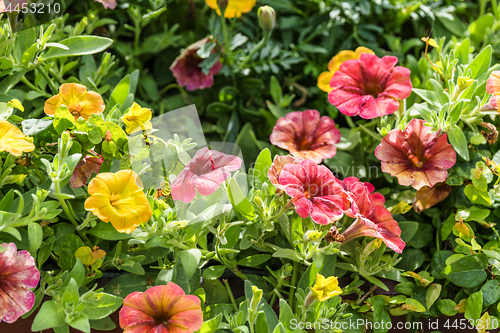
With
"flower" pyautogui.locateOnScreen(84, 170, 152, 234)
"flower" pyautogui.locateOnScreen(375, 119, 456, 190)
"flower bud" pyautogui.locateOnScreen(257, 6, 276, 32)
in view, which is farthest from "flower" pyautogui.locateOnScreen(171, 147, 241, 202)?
"flower bud" pyautogui.locateOnScreen(257, 6, 276, 32)

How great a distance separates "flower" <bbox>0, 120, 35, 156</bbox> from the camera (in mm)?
699

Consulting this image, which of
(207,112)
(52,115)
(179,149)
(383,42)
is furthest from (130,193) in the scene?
(383,42)

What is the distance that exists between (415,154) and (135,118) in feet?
1.98

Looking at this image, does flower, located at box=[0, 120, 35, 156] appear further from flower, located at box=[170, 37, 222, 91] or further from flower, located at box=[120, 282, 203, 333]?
flower, located at box=[170, 37, 222, 91]

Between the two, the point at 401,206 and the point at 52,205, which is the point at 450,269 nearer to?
the point at 401,206

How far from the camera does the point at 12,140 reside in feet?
2.36

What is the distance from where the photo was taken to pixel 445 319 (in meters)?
0.95

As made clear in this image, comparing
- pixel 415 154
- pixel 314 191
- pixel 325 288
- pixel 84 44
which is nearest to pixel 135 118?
pixel 84 44

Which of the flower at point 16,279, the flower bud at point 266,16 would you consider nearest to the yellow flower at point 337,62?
the flower bud at point 266,16

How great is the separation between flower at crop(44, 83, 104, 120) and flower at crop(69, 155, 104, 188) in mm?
94

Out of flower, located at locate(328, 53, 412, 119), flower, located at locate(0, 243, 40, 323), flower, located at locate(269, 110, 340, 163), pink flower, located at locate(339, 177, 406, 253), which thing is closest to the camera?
flower, located at locate(0, 243, 40, 323)

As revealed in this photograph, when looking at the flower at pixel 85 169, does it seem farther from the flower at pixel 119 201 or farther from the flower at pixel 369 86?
the flower at pixel 369 86

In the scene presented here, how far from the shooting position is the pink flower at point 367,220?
806 millimetres

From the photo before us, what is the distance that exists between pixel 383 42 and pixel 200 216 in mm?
940
